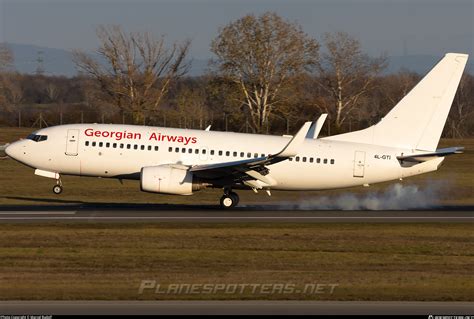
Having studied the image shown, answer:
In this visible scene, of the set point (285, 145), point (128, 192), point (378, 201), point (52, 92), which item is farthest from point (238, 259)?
point (52, 92)

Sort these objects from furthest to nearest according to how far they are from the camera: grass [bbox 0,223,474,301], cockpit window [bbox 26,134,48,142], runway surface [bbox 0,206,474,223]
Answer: cockpit window [bbox 26,134,48,142] < runway surface [bbox 0,206,474,223] < grass [bbox 0,223,474,301]

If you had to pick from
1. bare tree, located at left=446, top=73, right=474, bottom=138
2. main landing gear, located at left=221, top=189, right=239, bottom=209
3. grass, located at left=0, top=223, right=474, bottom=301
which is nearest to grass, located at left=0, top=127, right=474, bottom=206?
main landing gear, located at left=221, top=189, right=239, bottom=209

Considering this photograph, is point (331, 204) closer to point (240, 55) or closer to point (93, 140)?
point (93, 140)

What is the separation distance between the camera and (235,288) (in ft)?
76.4

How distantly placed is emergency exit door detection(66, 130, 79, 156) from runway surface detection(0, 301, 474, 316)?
59.8ft

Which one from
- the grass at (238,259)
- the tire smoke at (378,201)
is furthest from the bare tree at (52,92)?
the grass at (238,259)

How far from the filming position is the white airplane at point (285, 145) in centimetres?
3856

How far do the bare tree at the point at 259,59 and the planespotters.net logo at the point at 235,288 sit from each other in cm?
6767

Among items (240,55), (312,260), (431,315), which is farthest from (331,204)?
(240,55)

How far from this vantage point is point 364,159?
38875mm

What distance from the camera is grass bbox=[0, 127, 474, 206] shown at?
44.8 metres

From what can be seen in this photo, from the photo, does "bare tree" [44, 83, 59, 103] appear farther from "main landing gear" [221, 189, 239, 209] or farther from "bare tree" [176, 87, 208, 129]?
"main landing gear" [221, 189, 239, 209]

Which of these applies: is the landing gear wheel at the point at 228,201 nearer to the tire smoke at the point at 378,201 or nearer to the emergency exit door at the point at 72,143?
the tire smoke at the point at 378,201

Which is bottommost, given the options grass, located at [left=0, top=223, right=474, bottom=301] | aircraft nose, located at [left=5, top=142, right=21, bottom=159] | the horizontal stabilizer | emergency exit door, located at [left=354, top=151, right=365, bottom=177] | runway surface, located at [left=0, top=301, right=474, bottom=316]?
grass, located at [left=0, top=223, right=474, bottom=301]
